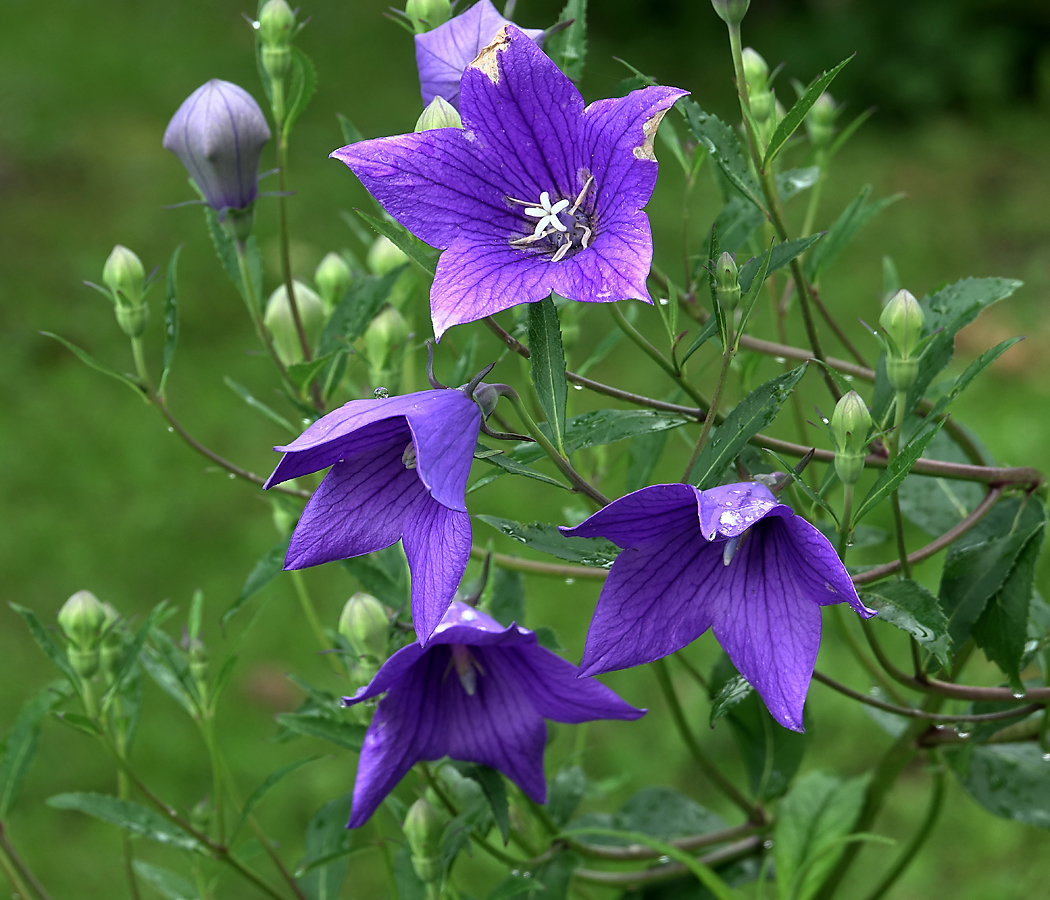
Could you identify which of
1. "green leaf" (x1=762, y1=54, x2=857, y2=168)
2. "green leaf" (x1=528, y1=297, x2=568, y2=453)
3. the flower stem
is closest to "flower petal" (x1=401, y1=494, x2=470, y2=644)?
"green leaf" (x1=528, y1=297, x2=568, y2=453)

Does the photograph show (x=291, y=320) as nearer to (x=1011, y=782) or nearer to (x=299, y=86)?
(x=299, y=86)

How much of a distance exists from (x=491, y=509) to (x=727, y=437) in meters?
2.19

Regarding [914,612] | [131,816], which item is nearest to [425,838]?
[131,816]

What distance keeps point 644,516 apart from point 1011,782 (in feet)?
2.24

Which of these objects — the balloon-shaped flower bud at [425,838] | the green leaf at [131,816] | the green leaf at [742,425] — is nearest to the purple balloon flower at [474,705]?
the balloon-shaped flower bud at [425,838]

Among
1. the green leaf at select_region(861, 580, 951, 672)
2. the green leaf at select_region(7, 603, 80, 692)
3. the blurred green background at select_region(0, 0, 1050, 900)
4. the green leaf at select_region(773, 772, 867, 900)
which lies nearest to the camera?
the green leaf at select_region(861, 580, 951, 672)

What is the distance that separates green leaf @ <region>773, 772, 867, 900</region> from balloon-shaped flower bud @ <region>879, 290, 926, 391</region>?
483 millimetres

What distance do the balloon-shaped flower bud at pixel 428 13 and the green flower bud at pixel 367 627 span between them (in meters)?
0.47

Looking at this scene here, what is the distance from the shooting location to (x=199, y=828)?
124 centimetres

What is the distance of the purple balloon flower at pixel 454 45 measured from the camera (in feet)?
2.88

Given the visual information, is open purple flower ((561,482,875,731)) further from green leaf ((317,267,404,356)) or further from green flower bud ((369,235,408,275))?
green flower bud ((369,235,408,275))

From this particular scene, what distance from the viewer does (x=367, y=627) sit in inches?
40.0

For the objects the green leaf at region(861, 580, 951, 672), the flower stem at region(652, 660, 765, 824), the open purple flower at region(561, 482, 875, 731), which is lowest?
the flower stem at region(652, 660, 765, 824)

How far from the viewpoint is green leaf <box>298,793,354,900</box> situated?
3.73ft
